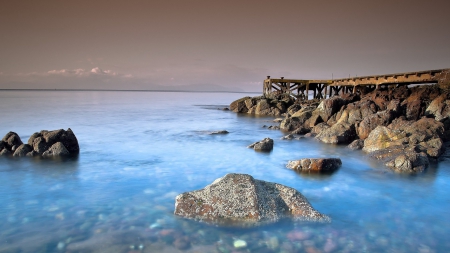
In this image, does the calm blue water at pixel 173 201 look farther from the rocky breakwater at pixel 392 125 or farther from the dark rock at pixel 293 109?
the dark rock at pixel 293 109

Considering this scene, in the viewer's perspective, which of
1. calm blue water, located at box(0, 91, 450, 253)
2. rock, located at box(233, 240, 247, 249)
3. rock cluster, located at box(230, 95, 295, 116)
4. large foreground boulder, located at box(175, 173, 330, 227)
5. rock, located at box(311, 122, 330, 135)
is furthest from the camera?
rock cluster, located at box(230, 95, 295, 116)

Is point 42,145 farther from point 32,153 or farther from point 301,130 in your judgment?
point 301,130

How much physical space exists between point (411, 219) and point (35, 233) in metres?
7.34

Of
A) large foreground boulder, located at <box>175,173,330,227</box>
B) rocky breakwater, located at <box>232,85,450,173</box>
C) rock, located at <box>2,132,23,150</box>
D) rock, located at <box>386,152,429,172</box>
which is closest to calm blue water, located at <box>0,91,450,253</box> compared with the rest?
large foreground boulder, located at <box>175,173,330,227</box>

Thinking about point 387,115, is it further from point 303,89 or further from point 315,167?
point 303,89

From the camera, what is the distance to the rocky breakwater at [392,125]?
10.5 m

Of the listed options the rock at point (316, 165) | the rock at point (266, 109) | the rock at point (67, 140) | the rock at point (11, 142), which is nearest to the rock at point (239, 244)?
the rock at point (316, 165)

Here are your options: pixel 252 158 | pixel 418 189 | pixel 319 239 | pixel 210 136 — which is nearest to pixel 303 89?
pixel 210 136

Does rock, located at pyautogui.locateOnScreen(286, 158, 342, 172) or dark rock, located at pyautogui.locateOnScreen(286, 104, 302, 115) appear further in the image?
dark rock, located at pyautogui.locateOnScreen(286, 104, 302, 115)

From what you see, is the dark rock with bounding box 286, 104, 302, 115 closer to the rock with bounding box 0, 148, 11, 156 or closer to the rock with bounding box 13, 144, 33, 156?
the rock with bounding box 13, 144, 33, 156

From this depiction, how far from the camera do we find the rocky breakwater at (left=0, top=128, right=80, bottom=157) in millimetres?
11211

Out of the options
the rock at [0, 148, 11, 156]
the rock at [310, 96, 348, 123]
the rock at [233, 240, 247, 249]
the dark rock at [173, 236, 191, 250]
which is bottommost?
the dark rock at [173, 236, 191, 250]

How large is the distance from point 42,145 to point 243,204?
8.92 meters

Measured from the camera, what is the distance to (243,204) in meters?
5.76
